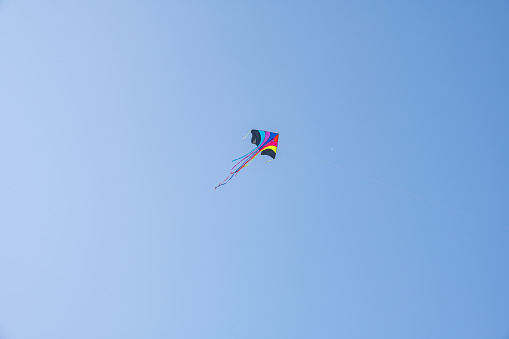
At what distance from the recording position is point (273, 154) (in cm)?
1241

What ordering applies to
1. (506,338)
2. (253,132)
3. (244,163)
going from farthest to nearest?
(506,338) → (244,163) → (253,132)

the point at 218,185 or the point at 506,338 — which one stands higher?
the point at 218,185

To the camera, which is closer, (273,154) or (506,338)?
(273,154)

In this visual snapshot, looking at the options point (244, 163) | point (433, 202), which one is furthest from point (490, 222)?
point (244, 163)

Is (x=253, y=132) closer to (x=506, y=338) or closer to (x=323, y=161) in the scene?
(x=323, y=161)

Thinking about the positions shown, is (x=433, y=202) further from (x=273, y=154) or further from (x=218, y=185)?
(x=218, y=185)

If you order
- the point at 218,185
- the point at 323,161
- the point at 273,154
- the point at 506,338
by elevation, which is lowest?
the point at 506,338

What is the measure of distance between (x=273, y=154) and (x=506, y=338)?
37.3ft

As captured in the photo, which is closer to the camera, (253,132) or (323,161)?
(253,132)

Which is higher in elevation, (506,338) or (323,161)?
(323,161)

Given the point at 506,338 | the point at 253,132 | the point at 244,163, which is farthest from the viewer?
the point at 506,338

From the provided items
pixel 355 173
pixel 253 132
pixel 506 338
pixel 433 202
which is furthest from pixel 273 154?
pixel 506 338

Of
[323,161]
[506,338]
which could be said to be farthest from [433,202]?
[506,338]

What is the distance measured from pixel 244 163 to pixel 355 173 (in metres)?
4.14
